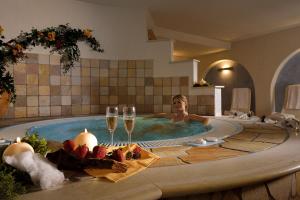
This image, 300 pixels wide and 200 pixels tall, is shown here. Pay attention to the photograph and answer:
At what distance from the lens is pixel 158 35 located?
17.2 feet

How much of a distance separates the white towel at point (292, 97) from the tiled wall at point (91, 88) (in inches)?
95.2

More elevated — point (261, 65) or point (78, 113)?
point (261, 65)

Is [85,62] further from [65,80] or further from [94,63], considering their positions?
[65,80]

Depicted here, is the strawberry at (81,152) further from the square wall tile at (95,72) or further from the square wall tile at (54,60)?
the square wall tile at (95,72)

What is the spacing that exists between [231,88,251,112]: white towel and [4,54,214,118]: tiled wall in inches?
107

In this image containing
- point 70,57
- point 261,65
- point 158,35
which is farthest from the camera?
point 261,65

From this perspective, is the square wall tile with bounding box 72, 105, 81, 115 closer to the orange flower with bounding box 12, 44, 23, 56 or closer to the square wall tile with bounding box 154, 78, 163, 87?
the orange flower with bounding box 12, 44, 23, 56

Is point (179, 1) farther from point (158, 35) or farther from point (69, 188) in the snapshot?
point (69, 188)

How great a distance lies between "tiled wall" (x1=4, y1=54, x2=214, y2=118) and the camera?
11.2 feet

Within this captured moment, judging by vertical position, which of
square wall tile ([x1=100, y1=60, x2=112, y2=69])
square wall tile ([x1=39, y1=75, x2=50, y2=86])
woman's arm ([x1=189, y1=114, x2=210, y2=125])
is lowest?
woman's arm ([x1=189, y1=114, x2=210, y2=125])

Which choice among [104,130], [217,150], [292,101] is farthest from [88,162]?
[292,101]

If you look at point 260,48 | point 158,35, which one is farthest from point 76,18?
point 260,48

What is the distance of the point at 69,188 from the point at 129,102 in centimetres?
334

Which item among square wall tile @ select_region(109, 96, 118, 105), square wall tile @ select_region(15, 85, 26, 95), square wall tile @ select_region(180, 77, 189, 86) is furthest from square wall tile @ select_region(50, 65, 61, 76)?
square wall tile @ select_region(180, 77, 189, 86)
